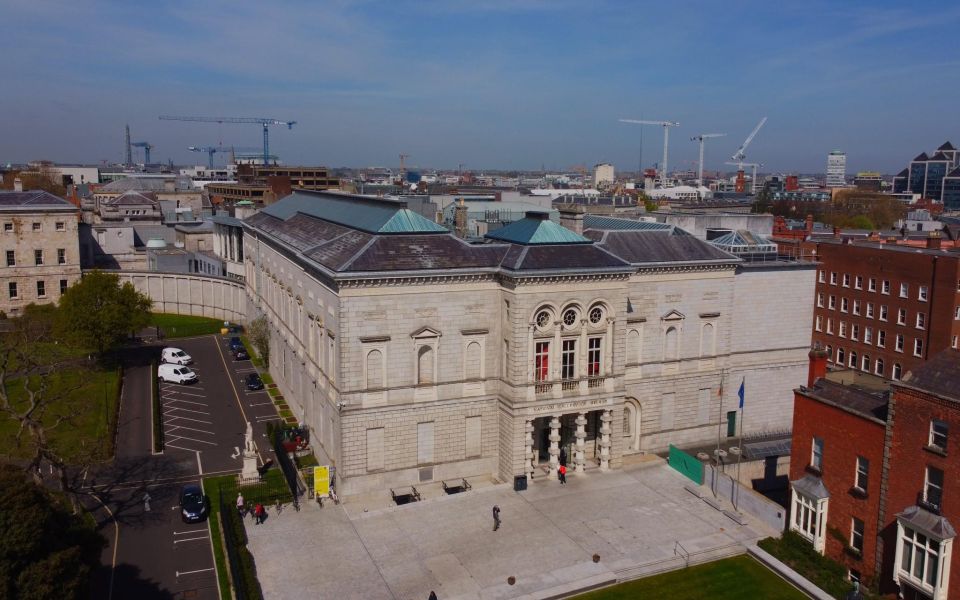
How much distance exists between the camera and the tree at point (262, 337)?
7119 cm

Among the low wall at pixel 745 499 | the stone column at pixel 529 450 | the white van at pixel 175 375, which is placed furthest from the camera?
the white van at pixel 175 375

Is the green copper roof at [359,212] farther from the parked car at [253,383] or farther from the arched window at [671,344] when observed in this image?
the arched window at [671,344]

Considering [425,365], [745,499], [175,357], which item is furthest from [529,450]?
[175,357]

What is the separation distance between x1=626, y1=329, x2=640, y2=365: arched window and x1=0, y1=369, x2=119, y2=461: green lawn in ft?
110

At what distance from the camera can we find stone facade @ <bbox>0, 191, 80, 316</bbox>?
8706 centimetres

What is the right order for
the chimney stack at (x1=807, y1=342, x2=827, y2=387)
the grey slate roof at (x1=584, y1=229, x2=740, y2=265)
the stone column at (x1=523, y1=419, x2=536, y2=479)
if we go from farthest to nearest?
1. the grey slate roof at (x1=584, y1=229, x2=740, y2=265)
2. the stone column at (x1=523, y1=419, x2=536, y2=479)
3. the chimney stack at (x1=807, y1=342, x2=827, y2=387)

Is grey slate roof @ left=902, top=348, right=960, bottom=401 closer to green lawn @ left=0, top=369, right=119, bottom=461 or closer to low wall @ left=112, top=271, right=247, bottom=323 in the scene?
green lawn @ left=0, top=369, right=119, bottom=461

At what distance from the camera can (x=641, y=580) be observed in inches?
1486

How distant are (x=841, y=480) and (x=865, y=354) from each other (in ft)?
146

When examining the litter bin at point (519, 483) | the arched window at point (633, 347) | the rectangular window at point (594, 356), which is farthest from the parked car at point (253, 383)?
the arched window at point (633, 347)

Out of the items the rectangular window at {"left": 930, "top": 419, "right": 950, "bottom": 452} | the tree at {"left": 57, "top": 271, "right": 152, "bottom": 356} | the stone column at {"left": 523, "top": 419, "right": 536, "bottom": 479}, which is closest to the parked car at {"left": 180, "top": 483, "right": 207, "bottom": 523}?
the stone column at {"left": 523, "top": 419, "right": 536, "bottom": 479}

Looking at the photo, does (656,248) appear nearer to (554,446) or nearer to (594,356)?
(594,356)

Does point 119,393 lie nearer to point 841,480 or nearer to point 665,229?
point 665,229

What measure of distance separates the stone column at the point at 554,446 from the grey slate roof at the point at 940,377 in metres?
19.7
